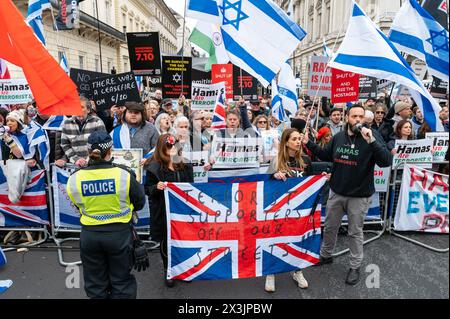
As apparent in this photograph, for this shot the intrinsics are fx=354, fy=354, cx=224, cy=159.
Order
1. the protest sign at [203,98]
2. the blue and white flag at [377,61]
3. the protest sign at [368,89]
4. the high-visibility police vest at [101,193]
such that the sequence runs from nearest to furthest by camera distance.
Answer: the high-visibility police vest at [101,193] < the blue and white flag at [377,61] < the protest sign at [203,98] < the protest sign at [368,89]

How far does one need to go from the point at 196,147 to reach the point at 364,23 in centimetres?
261

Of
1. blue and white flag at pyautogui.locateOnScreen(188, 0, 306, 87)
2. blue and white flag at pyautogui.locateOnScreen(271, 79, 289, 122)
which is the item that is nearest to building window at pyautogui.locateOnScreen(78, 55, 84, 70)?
blue and white flag at pyautogui.locateOnScreen(271, 79, 289, 122)

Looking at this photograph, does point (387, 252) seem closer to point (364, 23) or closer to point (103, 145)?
point (364, 23)

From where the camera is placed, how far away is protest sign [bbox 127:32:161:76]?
7.36m

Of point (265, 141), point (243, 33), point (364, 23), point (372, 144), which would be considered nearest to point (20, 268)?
point (265, 141)

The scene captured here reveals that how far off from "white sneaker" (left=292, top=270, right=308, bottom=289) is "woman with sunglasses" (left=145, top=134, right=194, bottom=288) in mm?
1458

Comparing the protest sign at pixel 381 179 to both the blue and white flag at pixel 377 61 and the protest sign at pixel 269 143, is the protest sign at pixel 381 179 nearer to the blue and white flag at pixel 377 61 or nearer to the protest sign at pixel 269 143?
the blue and white flag at pixel 377 61

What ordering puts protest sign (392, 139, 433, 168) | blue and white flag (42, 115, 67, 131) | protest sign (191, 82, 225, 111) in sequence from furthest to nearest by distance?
protest sign (191, 82, 225, 111)
blue and white flag (42, 115, 67, 131)
protest sign (392, 139, 433, 168)

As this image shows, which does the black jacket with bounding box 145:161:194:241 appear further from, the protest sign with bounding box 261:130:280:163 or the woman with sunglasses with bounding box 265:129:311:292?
the protest sign with bounding box 261:130:280:163

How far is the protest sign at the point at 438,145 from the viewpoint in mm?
5191

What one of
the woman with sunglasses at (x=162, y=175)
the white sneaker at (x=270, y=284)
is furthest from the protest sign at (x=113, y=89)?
the white sneaker at (x=270, y=284)

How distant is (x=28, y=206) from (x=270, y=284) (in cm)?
361

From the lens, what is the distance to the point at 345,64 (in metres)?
4.11

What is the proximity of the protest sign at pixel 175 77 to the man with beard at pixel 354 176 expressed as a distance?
420cm
